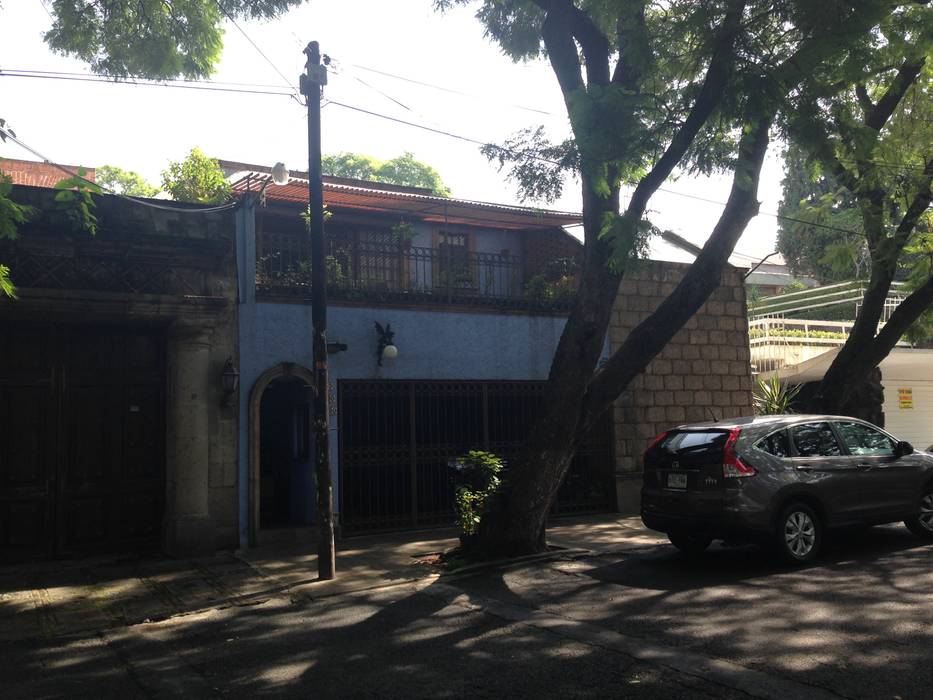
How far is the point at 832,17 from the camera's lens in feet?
26.3

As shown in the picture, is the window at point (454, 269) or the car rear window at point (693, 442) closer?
the car rear window at point (693, 442)

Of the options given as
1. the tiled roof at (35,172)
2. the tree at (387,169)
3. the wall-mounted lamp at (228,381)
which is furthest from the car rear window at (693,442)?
the tree at (387,169)

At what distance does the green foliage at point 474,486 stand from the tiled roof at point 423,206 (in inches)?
183

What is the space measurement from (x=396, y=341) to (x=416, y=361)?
46 cm

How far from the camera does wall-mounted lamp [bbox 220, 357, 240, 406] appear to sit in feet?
35.7

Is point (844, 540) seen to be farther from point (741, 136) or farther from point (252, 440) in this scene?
point (252, 440)

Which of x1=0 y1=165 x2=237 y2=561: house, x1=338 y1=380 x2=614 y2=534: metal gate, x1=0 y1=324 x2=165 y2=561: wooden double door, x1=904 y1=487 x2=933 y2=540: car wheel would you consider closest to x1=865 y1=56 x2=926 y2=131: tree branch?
x1=904 y1=487 x2=933 y2=540: car wheel

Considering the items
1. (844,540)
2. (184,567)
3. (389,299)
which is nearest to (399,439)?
(389,299)

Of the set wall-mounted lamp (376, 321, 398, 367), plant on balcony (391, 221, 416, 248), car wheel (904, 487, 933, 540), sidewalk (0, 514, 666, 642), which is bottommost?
sidewalk (0, 514, 666, 642)

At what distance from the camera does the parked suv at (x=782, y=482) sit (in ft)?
27.9

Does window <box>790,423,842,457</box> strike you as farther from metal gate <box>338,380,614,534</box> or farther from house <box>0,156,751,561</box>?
metal gate <box>338,380,614,534</box>

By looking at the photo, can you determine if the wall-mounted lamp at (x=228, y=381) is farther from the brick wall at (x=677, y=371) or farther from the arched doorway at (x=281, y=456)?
the brick wall at (x=677, y=371)

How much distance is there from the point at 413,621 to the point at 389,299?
20.8 feet

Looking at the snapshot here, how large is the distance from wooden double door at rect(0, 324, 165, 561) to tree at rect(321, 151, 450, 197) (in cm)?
2733
